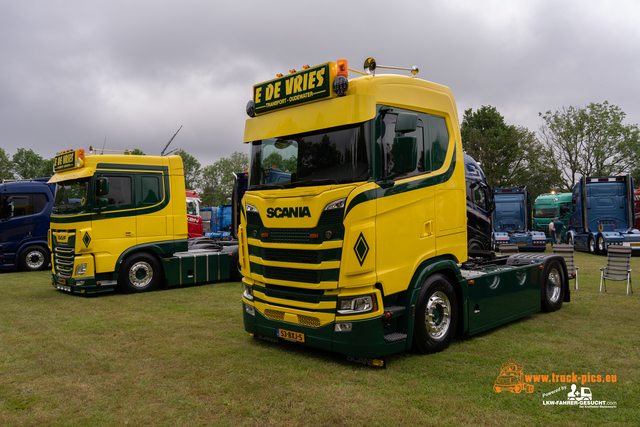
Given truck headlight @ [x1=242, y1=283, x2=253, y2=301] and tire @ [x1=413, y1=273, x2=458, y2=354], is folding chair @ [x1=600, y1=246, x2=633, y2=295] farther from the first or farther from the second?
truck headlight @ [x1=242, y1=283, x2=253, y2=301]

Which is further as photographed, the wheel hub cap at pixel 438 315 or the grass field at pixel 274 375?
the wheel hub cap at pixel 438 315

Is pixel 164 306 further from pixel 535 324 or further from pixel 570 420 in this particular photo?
pixel 570 420

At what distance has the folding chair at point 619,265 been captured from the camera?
31.8 feet

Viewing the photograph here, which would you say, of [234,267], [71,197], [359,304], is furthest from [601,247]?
[71,197]

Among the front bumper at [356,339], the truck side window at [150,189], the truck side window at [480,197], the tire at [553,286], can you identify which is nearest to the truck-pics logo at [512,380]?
the front bumper at [356,339]

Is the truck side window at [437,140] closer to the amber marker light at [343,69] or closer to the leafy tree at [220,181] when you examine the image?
the amber marker light at [343,69]

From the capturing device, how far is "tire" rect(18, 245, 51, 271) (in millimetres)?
15414

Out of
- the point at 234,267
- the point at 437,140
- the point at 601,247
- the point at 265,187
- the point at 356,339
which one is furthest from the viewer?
the point at 601,247

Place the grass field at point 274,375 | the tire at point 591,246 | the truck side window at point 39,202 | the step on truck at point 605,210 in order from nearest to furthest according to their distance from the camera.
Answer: the grass field at point 274,375 → the truck side window at point 39,202 → the step on truck at point 605,210 → the tire at point 591,246

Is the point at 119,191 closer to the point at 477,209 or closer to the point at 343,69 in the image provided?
the point at 343,69

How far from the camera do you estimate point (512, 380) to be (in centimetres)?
479

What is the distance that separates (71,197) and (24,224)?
6.52 meters

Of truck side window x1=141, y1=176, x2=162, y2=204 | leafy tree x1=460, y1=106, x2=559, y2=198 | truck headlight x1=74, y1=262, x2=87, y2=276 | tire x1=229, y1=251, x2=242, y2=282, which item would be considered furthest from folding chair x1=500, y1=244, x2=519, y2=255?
leafy tree x1=460, y1=106, x2=559, y2=198

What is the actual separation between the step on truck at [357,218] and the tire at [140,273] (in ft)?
18.8
